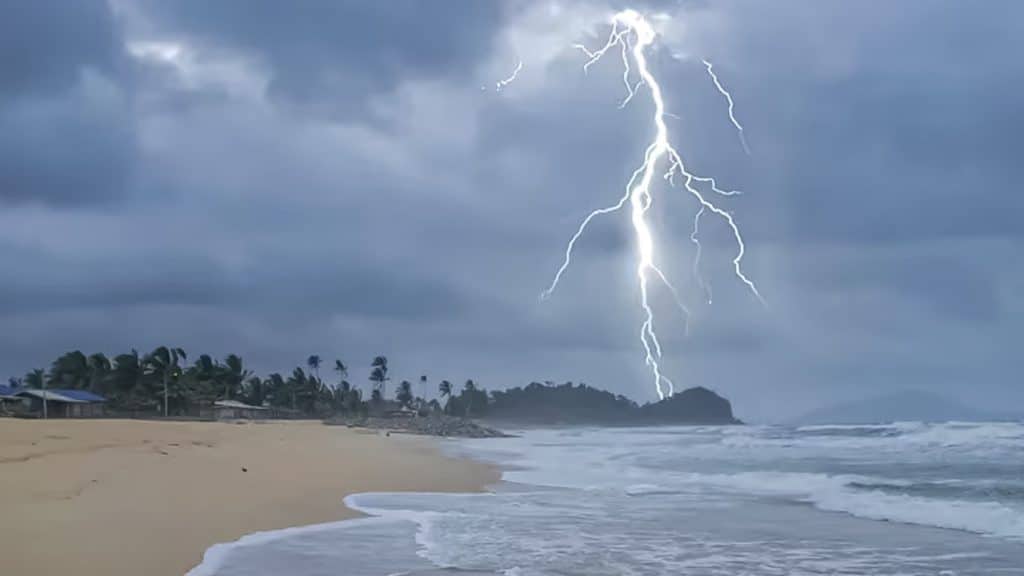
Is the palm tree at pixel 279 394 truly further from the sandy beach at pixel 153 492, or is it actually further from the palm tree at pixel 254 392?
the sandy beach at pixel 153 492

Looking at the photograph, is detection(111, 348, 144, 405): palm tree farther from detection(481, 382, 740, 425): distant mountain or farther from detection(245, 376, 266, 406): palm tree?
detection(481, 382, 740, 425): distant mountain

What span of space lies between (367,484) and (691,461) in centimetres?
1628

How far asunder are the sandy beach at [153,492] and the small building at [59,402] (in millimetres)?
36321

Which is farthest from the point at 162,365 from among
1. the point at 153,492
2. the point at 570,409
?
the point at 570,409

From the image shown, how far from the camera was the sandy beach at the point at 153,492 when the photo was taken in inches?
355

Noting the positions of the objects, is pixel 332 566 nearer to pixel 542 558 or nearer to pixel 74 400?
pixel 542 558

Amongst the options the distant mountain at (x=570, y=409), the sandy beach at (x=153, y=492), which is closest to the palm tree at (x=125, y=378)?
the sandy beach at (x=153, y=492)

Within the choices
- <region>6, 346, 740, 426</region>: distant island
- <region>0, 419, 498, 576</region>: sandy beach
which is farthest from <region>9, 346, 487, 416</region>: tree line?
<region>0, 419, 498, 576</region>: sandy beach

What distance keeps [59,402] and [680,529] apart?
58589mm

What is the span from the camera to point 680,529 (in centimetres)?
1416

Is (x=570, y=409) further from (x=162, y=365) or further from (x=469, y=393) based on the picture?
(x=162, y=365)

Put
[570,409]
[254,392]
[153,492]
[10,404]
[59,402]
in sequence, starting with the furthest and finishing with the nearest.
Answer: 1. [570,409]
2. [254,392]
3. [59,402]
4. [10,404]
5. [153,492]

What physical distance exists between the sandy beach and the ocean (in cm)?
66

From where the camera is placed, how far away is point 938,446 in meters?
37.6
